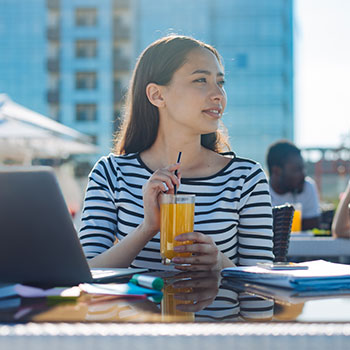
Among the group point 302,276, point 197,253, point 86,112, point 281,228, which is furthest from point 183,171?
point 86,112

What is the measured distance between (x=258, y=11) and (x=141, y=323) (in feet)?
94.4

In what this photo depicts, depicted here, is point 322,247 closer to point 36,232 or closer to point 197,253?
point 197,253

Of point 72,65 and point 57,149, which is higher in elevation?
point 72,65

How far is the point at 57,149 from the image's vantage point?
36.2 ft

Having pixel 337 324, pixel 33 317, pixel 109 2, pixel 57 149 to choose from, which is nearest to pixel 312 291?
pixel 337 324

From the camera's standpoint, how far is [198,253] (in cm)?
131

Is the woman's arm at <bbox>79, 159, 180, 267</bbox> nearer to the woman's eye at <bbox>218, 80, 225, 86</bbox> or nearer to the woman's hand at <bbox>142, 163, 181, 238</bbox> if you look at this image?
the woman's hand at <bbox>142, 163, 181, 238</bbox>

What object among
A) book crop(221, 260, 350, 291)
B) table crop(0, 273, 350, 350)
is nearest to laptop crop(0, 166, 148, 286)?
table crop(0, 273, 350, 350)

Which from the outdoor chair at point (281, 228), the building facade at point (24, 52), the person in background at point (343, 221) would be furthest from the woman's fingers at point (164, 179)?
the building facade at point (24, 52)

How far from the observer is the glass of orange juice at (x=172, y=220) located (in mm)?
1369

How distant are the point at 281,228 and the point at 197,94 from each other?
2.12ft

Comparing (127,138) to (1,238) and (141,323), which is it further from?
(141,323)

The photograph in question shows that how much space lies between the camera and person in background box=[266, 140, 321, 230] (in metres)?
4.30

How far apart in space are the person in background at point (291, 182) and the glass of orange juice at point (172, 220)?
9.43ft
